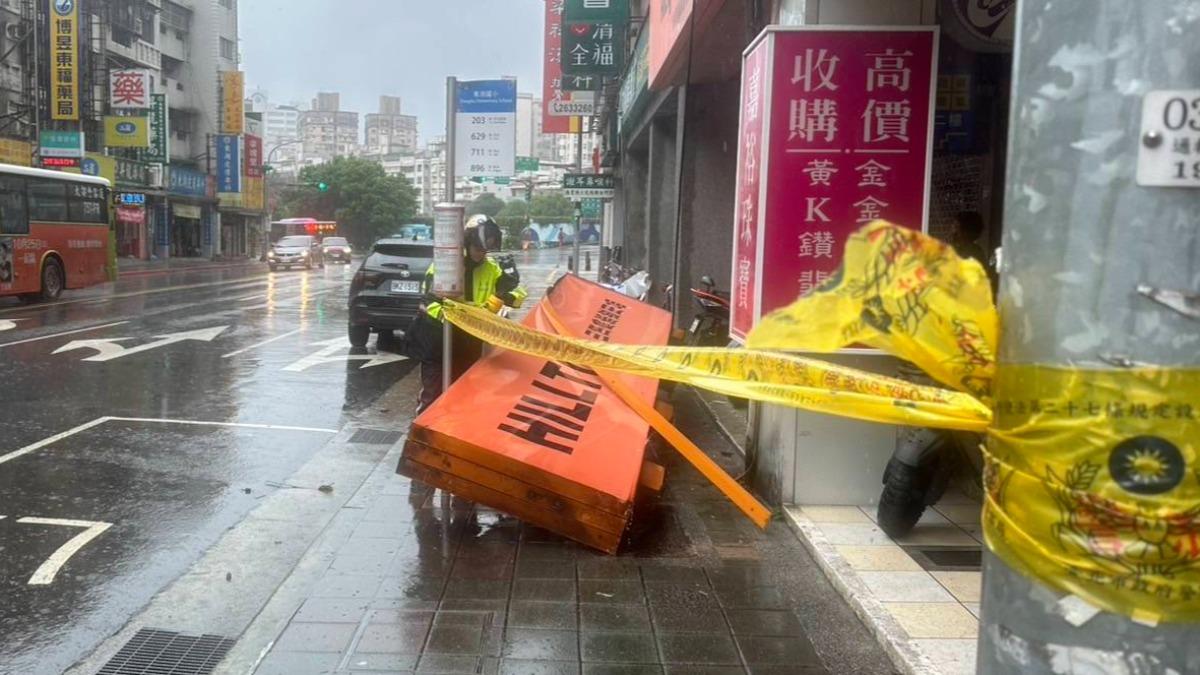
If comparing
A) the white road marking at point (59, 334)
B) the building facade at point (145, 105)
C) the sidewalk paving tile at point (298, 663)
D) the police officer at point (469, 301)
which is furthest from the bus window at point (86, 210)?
the sidewalk paving tile at point (298, 663)

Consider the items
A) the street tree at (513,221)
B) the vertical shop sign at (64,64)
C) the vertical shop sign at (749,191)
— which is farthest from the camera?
the street tree at (513,221)

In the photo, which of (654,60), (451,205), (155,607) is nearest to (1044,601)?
(155,607)

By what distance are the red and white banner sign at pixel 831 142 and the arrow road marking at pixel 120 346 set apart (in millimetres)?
9685

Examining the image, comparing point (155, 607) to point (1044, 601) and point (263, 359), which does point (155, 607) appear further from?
point (263, 359)

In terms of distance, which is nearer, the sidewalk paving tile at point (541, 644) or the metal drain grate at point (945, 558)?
the sidewalk paving tile at point (541, 644)

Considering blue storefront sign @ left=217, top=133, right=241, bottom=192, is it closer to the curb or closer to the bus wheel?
the bus wheel

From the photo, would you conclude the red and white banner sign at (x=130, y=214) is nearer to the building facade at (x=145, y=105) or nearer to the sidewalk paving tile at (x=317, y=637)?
the building facade at (x=145, y=105)

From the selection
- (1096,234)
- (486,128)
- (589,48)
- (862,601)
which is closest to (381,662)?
(862,601)

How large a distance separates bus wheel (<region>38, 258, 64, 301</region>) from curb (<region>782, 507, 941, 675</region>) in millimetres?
19592

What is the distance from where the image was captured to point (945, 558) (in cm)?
512

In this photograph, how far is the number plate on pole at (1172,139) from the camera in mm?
1413

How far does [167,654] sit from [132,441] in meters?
4.47

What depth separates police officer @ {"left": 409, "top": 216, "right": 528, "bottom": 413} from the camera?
7.06 meters

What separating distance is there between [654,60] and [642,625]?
1003 centimetres
